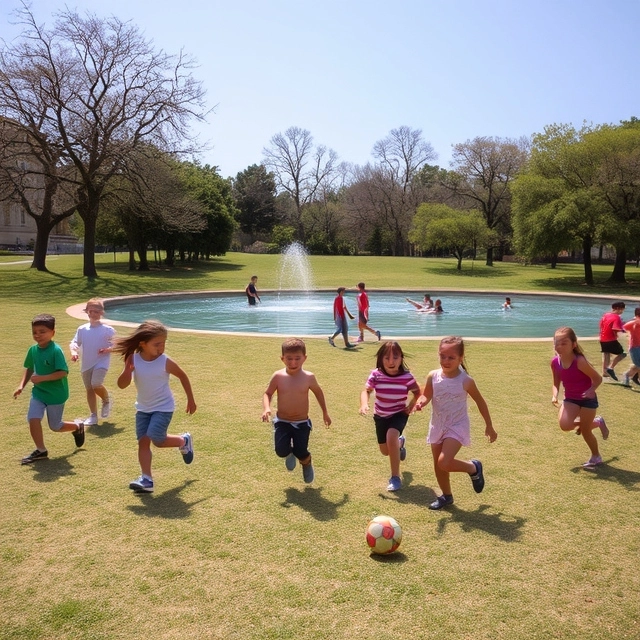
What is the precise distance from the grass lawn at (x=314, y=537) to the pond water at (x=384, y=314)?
943 cm

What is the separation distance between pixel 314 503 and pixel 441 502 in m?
1.05

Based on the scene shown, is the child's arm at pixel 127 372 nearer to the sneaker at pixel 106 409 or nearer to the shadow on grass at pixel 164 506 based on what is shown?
the shadow on grass at pixel 164 506

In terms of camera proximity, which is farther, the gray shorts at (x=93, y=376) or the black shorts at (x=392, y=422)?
the gray shorts at (x=93, y=376)

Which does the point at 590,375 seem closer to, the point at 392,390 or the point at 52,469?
the point at 392,390

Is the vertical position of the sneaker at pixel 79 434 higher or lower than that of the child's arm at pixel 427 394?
lower

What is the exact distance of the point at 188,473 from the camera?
19.3 ft

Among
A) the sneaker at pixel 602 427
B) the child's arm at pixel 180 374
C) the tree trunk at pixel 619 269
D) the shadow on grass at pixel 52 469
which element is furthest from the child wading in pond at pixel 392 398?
the tree trunk at pixel 619 269

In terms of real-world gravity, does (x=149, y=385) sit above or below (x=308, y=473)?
above

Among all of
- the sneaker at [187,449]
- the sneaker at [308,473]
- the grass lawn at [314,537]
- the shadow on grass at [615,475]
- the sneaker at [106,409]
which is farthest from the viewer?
the sneaker at [106,409]

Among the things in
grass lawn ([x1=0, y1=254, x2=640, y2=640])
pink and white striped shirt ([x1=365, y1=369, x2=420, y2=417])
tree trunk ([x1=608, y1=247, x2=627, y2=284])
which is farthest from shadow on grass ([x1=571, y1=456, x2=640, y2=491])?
tree trunk ([x1=608, y1=247, x2=627, y2=284])

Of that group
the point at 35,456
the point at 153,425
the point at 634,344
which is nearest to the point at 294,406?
the point at 153,425

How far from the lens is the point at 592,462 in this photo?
6.14m

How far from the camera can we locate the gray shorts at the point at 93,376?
733cm

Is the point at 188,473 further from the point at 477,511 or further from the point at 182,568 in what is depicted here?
the point at 477,511
